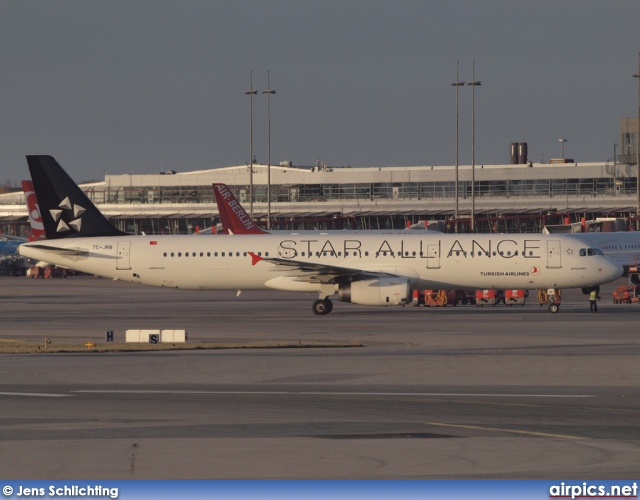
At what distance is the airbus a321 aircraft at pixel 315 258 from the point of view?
46938mm

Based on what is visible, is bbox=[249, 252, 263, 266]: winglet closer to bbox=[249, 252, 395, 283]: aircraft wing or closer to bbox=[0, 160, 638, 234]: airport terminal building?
bbox=[249, 252, 395, 283]: aircraft wing

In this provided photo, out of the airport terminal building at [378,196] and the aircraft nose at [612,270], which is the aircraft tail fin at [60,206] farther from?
the airport terminal building at [378,196]

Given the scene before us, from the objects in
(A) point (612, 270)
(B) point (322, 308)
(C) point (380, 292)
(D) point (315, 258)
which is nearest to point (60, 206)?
(D) point (315, 258)

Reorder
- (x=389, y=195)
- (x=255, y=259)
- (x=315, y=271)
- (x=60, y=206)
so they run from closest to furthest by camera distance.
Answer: (x=315, y=271) < (x=255, y=259) < (x=60, y=206) < (x=389, y=195)

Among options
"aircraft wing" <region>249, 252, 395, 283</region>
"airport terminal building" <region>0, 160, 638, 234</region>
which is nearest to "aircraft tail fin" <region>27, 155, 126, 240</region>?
"aircraft wing" <region>249, 252, 395, 283</region>

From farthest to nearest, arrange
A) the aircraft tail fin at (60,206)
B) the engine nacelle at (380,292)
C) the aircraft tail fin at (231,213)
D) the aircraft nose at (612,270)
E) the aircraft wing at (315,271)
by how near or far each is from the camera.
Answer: the aircraft tail fin at (231,213) < the aircraft tail fin at (60,206) < the aircraft nose at (612,270) < the aircraft wing at (315,271) < the engine nacelle at (380,292)

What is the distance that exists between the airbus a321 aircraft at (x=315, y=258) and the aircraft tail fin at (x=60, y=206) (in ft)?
0.16

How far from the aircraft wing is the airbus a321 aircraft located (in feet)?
0.18

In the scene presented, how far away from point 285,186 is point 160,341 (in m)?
Result: 99.6

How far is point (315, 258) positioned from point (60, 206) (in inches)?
505

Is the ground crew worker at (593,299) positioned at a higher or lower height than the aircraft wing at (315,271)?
lower

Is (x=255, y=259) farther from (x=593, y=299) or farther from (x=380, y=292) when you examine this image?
(x=593, y=299)

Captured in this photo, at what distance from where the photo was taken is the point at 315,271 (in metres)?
46.5

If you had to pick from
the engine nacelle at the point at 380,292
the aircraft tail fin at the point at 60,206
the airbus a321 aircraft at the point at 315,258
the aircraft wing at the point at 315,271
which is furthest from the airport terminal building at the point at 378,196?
the engine nacelle at the point at 380,292
